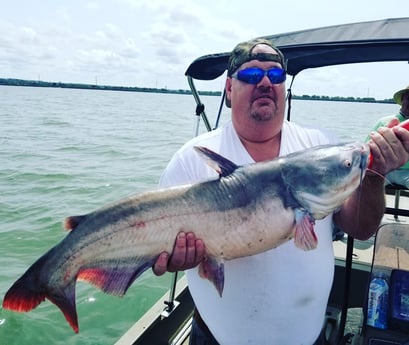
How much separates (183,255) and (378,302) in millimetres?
1637

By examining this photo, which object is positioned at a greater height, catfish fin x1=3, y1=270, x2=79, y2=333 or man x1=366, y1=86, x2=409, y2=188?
man x1=366, y1=86, x2=409, y2=188

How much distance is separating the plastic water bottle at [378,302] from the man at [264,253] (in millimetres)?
522

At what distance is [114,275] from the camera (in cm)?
212

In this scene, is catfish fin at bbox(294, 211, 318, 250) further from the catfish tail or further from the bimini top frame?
the bimini top frame

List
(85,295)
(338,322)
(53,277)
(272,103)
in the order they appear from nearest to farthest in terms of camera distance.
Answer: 1. (53,277)
2. (272,103)
3. (338,322)
4. (85,295)

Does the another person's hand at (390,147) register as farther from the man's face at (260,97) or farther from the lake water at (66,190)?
the lake water at (66,190)

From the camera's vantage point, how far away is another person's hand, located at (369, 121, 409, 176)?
1.99m

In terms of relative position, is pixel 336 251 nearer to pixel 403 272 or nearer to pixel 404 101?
pixel 403 272

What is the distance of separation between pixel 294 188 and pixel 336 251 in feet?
8.65

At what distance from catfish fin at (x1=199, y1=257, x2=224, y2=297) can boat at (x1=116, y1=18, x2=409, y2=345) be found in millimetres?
1297

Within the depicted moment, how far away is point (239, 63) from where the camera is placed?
263 cm

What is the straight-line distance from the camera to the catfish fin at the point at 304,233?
2033 millimetres

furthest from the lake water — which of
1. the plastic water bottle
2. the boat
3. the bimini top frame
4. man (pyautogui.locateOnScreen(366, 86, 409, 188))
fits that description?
man (pyautogui.locateOnScreen(366, 86, 409, 188))

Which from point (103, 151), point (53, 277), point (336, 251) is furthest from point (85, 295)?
point (103, 151)
